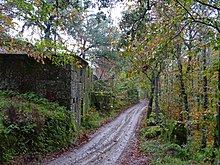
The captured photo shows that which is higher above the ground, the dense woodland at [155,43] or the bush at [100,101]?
the dense woodland at [155,43]

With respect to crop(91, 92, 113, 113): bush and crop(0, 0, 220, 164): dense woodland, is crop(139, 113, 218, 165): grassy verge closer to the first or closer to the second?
crop(0, 0, 220, 164): dense woodland

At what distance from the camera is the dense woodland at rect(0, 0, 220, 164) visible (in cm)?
436

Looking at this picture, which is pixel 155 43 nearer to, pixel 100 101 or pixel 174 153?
pixel 174 153

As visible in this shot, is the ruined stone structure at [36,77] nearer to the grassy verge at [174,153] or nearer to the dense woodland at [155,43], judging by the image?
the dense woodland at [155,43]

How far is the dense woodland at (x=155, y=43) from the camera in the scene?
4359 millimetres

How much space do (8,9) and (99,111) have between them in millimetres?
14446

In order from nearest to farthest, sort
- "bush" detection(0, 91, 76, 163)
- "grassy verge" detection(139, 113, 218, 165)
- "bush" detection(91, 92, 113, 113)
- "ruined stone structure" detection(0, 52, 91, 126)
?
"bush" detection(0, 91, 76, 163) → "grassy verge" detection(139, 113, 218, 165) → "ruined stone structure" detection(0, 52, 91, 126) → "bush" detection(91, 92, 113, 113)

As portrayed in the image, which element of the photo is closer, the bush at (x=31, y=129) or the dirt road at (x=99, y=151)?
the bush at (x=31, y=129)

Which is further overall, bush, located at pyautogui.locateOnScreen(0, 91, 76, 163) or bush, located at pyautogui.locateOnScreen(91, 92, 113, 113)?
bush, located at pyautogui.locateOnScreen(91, 92, 113, 113)

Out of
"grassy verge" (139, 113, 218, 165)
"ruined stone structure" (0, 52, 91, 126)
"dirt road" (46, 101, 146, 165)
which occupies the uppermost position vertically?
"ruined stone structure" (0, 52, 91, 126)

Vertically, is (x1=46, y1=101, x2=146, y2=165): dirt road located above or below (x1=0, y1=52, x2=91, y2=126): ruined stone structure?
below

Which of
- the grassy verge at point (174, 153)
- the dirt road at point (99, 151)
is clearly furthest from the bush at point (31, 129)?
the grassy verge at point (174, 153)

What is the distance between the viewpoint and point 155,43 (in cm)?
559

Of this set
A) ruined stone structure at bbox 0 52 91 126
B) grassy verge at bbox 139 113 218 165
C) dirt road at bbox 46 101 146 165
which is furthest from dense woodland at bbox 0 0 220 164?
dirt road at bbox 46 101 146 165
